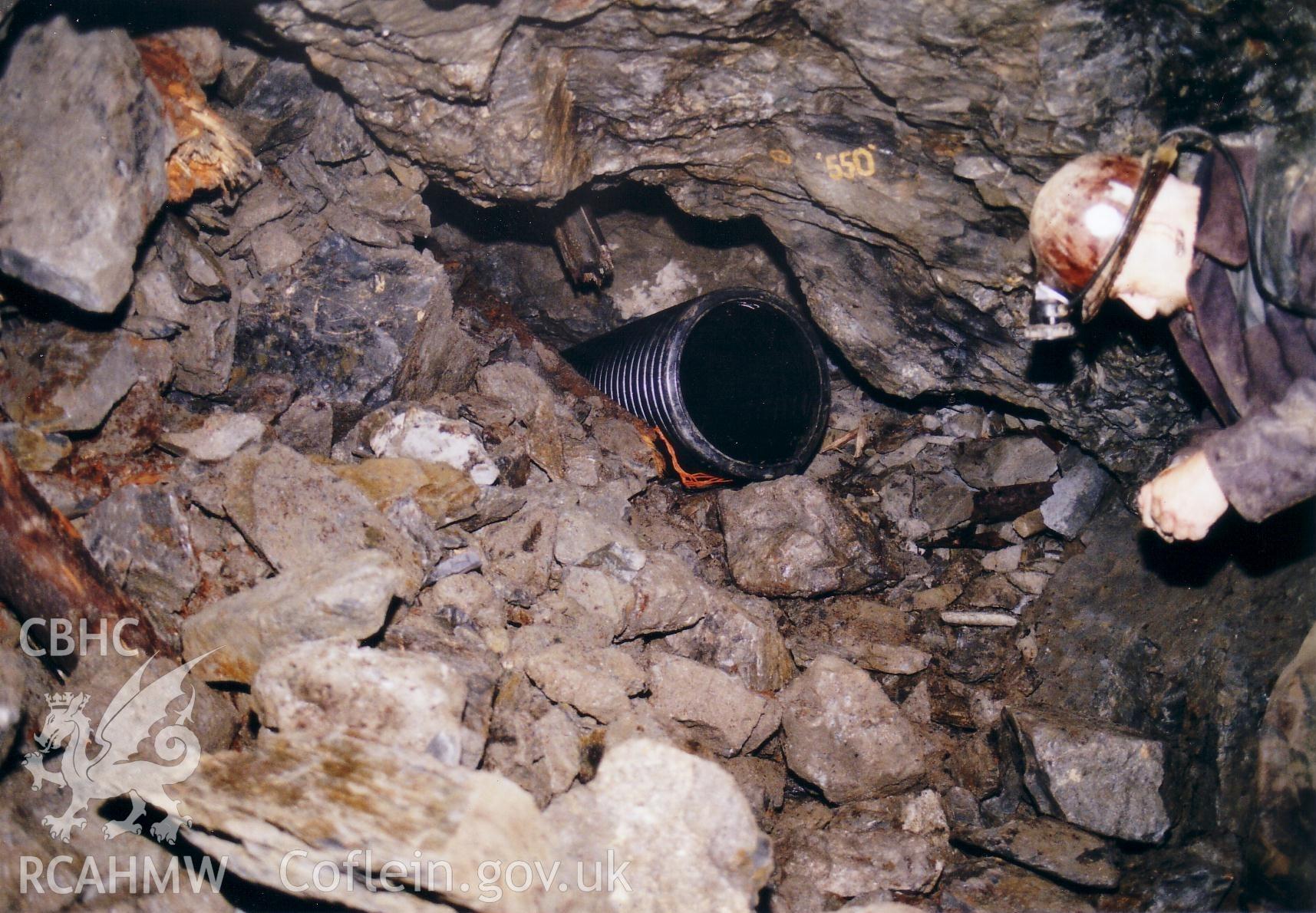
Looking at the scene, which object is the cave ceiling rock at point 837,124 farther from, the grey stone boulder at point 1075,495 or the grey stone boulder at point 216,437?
the grey stone boulder at point 216,437

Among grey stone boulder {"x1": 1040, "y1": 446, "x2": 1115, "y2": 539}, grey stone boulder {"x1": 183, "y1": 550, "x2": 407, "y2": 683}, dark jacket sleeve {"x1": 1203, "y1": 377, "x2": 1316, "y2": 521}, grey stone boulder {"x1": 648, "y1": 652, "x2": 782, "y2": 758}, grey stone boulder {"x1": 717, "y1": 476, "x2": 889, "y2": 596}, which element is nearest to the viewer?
dark jacket sleeve {"x1": 1203, "y1": 377, "x2": 1316, "y2": 521}

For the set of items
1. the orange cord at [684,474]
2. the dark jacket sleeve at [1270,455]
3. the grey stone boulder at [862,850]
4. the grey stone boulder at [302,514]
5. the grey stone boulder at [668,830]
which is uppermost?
the dark jacket sleeve at [1270,455]

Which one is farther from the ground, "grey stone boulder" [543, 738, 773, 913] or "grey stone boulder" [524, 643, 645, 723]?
"grey stone boulder" [543, 738, 773, 913]

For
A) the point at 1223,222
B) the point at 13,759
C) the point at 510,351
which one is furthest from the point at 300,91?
the point at 1223,222

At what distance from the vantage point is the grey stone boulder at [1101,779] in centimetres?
284

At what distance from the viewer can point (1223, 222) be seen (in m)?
2.12

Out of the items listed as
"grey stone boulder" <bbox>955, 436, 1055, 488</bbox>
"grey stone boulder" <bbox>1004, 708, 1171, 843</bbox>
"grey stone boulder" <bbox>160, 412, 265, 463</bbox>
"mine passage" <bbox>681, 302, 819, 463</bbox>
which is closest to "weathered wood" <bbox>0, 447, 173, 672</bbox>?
"grey stone boulder" <bbox>160, 412, 265, 463</bbox>

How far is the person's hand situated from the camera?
215cm

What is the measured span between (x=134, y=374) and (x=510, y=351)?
1.83 meters

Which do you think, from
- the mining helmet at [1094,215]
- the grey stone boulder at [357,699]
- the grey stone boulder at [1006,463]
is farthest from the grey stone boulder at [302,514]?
the grey stone boulder at [1006,463]

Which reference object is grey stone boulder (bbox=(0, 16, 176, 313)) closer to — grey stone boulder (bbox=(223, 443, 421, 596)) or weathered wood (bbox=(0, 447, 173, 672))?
weathered wood (bbox=(0, 447, 173, 672))

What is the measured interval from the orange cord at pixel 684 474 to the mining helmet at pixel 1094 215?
84.8 inches

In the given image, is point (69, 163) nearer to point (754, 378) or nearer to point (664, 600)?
point (664, 600)

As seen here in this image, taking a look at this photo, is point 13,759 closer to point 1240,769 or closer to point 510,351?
point 510,351
